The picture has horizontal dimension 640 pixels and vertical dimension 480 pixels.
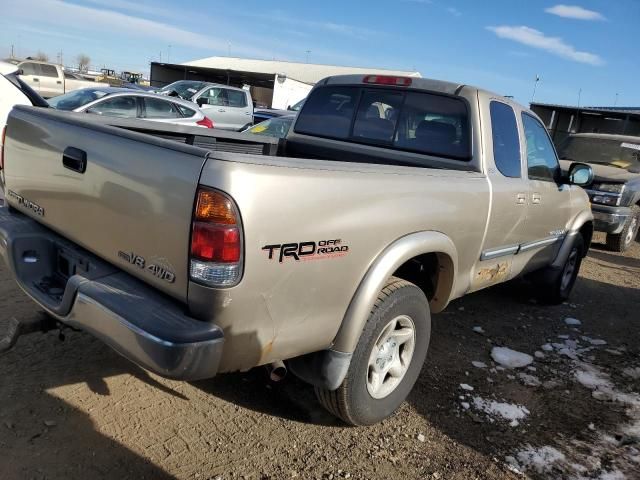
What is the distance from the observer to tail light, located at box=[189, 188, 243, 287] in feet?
6.47

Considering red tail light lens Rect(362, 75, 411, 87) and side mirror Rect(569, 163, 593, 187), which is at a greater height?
red tail light lens Rect(362, 75, 411, 87)

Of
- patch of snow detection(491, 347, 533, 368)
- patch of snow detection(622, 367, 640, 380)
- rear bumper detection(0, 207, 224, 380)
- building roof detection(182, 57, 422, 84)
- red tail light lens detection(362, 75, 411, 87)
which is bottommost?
Result: patch of snow detection(491, 347, 533, 368)

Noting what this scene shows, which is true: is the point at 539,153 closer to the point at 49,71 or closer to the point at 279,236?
the point at 279,236

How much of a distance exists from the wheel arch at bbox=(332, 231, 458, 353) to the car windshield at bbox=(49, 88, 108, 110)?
8.81 meters

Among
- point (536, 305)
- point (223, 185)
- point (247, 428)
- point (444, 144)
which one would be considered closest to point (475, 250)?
point (444, 144)

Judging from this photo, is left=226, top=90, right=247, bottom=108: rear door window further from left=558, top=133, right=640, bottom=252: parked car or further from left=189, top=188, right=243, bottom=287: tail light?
left=189, top=188, right=243, bottom=287: tail light

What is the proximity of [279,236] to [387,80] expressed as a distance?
2285 mm

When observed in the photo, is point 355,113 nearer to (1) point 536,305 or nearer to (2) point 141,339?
(2) point 141,339

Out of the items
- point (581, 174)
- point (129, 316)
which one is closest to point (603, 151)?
point (581, 174)

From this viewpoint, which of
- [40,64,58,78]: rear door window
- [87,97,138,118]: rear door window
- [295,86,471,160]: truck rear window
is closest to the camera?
[295,86,471,160]: truck rear window

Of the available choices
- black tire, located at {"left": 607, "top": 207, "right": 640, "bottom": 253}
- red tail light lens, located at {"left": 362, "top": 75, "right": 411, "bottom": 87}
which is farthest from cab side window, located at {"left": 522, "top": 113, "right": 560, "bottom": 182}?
black tire, located at {"left": 607, "top": 207, "right": 640, "bottom": 253}

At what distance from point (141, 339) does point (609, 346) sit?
13.8ft

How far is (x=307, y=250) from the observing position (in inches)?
87.2

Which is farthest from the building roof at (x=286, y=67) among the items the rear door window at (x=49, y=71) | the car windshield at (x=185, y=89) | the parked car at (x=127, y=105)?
the parked car at (x=127, y=105)
